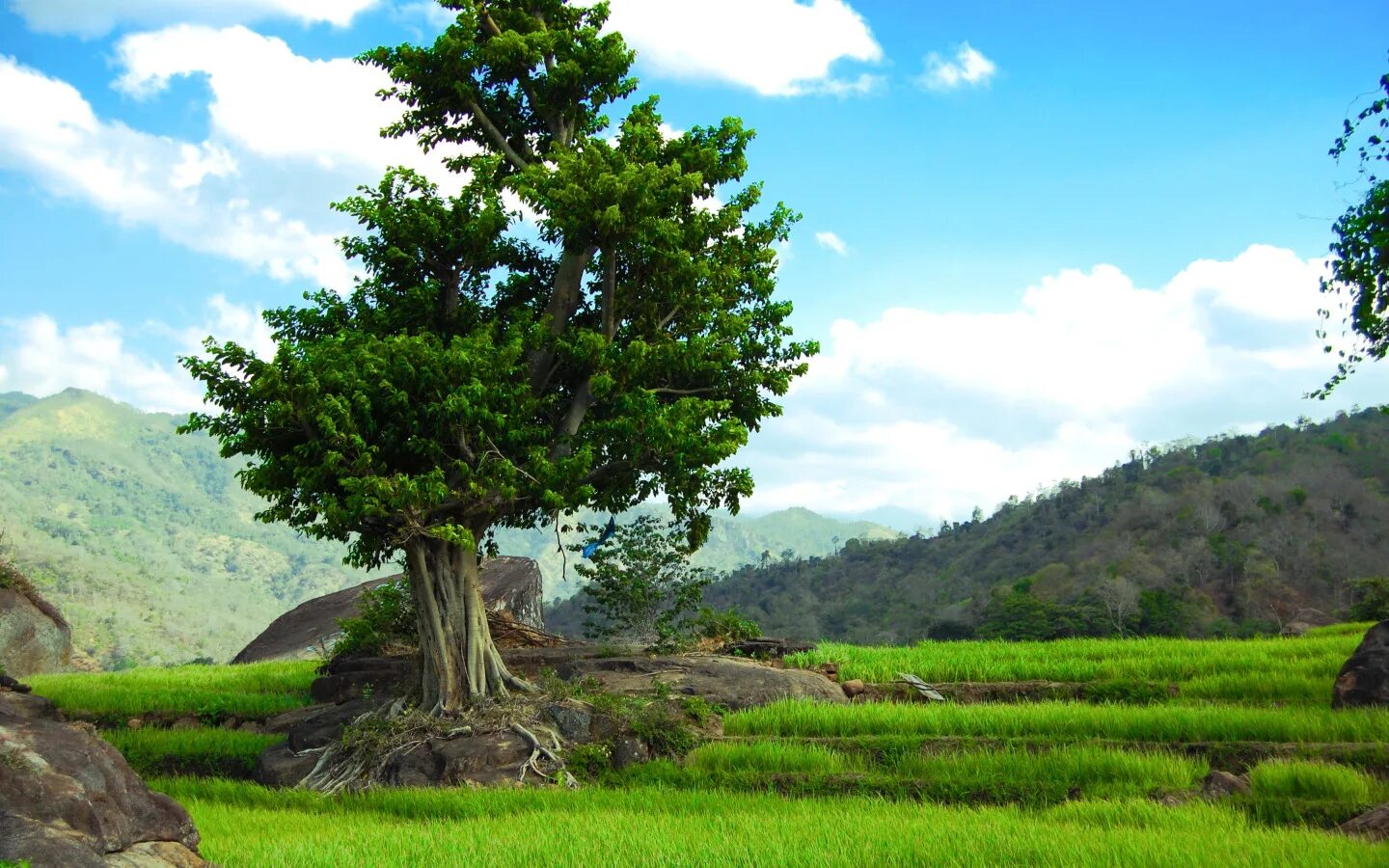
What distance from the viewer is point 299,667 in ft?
82.1

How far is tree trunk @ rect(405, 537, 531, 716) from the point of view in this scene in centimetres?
1442

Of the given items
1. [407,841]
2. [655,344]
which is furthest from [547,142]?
[407,841]

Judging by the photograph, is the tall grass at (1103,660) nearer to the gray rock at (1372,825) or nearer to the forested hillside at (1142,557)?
the gray rock at (1372,825)

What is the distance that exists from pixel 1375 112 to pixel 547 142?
13374 mm

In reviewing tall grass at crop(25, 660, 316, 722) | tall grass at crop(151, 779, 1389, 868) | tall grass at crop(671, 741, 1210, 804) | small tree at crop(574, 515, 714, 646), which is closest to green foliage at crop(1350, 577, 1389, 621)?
small tree at crop(574, 515, 714, 646)

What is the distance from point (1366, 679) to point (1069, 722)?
403 centimetres

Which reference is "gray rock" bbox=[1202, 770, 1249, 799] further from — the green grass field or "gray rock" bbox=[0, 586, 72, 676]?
"gray rock" bbox=[0, 586, 72, 676]

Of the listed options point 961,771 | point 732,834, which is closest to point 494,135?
point 961,771

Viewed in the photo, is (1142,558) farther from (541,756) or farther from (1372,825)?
(1372,825)

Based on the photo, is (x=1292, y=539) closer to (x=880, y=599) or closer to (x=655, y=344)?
(x=880, y=599)

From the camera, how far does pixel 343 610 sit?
3169cm

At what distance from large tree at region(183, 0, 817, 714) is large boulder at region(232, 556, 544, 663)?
1050cm

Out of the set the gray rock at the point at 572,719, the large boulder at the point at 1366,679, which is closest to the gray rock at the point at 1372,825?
the large boulder at the point at 1366,679

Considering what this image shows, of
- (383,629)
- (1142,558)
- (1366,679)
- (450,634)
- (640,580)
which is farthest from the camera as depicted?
(1142,558)
